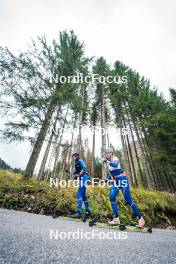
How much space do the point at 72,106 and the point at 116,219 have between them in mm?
7018

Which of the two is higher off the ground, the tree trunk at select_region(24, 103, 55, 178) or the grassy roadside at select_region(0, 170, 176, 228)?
the tree trunk at select_region(24, 103, 55, 178)

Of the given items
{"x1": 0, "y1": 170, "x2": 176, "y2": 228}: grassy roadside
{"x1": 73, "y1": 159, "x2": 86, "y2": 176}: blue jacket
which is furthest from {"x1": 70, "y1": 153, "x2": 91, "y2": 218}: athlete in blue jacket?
{"x1": 0, "y1": 170, "x2": 176, "y2": 228}: grassy roadside

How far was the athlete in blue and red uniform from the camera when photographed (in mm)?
4152

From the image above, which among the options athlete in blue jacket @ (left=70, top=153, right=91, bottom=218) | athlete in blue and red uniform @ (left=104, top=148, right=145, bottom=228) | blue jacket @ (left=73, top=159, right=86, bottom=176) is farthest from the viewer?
blue jacket @ (left=73, top=159, right=86, bottom=176)

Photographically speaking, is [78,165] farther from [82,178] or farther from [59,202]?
[59,202]

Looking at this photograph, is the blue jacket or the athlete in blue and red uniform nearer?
the athlete in blue and red uniform

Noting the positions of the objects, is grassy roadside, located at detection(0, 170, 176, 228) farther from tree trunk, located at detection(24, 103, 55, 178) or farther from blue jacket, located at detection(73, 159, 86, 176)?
tree trunk, located at detection(24, 103, 55, 178)

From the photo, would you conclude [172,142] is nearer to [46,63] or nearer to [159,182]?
[159,182]

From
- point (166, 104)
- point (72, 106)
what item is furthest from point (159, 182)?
point (72, 106)

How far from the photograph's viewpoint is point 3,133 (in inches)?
308

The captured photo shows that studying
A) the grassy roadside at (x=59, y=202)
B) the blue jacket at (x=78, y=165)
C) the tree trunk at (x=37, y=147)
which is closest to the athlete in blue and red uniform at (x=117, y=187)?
the blue jacket at (x=78, y=165)

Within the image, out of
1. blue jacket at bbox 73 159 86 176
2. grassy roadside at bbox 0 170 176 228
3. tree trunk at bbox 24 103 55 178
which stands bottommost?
grassy roadside at bbox 0 170 176 228

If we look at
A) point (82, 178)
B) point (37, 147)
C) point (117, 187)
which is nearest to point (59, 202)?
point (82, 178)

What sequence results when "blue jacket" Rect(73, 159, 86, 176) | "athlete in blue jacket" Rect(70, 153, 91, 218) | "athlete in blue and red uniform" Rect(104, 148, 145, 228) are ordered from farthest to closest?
"blue jacket" Rect(73, 159, 86, 176) → "athlete in blue jacket" Rect(70, 153, 91, 218) → "athlete in blue and red uniform" Rect(104, 148, 145, 228)
